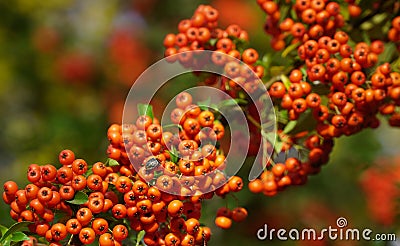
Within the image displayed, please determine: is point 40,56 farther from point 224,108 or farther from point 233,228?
point 224,108

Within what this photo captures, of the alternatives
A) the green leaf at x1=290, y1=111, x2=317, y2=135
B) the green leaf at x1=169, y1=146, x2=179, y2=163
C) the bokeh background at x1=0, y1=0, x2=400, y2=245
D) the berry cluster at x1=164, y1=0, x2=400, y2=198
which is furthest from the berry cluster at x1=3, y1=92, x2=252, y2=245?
the bokeh background at x1=0, y1=0, x2=400, y2=245

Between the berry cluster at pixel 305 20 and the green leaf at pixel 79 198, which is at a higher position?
the berry cluster at pixel 305 20

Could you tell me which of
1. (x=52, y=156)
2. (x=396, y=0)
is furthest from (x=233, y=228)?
(x=396, y=0)

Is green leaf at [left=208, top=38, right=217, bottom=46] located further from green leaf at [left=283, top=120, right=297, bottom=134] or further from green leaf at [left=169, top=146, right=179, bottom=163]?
green leaf at [left=169, top=146, right=179, bottom=163]

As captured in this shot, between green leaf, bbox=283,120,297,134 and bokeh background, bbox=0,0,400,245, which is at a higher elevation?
bokeh background, bbox=0,0,400,245

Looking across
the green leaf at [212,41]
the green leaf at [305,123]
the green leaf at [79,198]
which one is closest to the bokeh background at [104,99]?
the green leaf at [305,123]

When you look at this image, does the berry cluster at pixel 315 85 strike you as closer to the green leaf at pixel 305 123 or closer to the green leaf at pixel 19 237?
the green leaf at pixel 305 123

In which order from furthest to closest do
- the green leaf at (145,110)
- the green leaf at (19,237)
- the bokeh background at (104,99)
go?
the bokeh background at (104,99) → the green leaf at (145,110) → the green leaf at (19,237)
